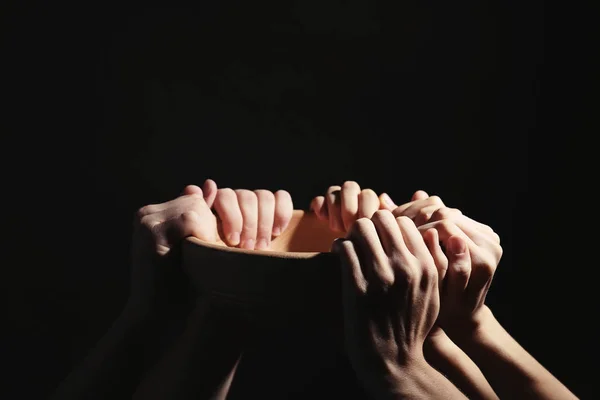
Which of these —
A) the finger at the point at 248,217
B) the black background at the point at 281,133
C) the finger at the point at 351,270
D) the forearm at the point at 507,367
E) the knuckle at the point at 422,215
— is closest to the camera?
the finger at the point at 351,270

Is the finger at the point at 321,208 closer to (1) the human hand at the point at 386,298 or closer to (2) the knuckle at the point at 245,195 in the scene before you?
(2) the knuckle at the point at 245,195

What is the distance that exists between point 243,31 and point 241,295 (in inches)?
39.8

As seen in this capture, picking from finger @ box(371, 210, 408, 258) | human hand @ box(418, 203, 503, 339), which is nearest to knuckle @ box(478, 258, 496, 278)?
human hand @ box(418, 203, 503, 339)

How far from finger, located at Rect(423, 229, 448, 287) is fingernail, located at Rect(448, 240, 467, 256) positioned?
0.01 metres

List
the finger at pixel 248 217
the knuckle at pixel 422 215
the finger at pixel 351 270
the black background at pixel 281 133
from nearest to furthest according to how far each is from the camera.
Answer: the finger at pixel 351 270 < the knuckle at pixel 422 215 < the finger at pixel 248 217 < the black background at pixel 281 133

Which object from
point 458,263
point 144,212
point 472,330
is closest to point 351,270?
point 458,263

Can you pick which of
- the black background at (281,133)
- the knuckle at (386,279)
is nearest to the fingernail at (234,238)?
the knuckle at (386,279)

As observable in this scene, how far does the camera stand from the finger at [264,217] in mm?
1171

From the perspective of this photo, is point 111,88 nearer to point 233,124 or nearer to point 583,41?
point 233,124

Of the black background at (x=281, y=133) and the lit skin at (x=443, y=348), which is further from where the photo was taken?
the black background at (x=281, y=133)

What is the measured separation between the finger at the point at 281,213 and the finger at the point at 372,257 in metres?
0.33

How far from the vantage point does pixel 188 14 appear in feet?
5.74

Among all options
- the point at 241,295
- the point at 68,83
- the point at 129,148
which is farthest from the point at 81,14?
the point at 241,295

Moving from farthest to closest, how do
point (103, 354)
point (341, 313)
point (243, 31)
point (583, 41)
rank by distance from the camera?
point (243, 31) → point (583, 41) → point (103, 354) → point (341, 313)
